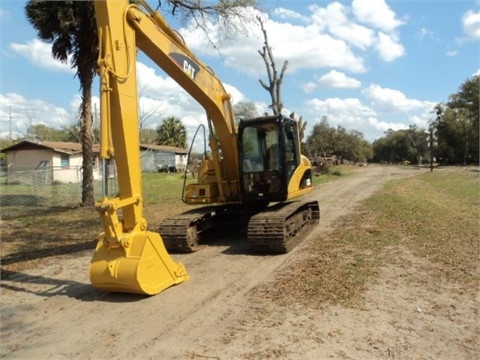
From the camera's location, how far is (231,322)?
5.25 m

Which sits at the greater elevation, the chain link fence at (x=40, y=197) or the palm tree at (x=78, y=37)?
the palm tree at (x=78, y=37)

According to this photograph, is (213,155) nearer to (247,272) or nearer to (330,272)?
(247,272)

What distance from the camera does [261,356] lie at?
4324 millimetres

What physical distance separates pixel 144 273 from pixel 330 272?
8.85 ft

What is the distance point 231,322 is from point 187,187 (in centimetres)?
510

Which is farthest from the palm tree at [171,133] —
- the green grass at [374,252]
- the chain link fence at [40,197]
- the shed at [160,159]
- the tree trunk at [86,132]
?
the green grass at [374,252]

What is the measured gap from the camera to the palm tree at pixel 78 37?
55.1ft

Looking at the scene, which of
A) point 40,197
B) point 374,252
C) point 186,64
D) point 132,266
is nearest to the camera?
point 132,266

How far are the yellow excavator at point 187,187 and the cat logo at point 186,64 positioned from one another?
2 centimetres

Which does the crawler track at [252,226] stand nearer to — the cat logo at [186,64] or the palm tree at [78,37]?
the cat logo at [186,64]

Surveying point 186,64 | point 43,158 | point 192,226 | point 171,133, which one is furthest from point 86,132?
point 171,133

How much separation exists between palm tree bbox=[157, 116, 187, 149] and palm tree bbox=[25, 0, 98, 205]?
5314 cm

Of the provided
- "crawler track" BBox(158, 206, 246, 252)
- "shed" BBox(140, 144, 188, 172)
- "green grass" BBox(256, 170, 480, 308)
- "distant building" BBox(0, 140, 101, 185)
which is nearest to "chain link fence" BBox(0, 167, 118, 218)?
"crawler track" BBox(158, 206, 246, 252)

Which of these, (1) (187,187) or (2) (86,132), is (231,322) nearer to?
(1) (187,187)
